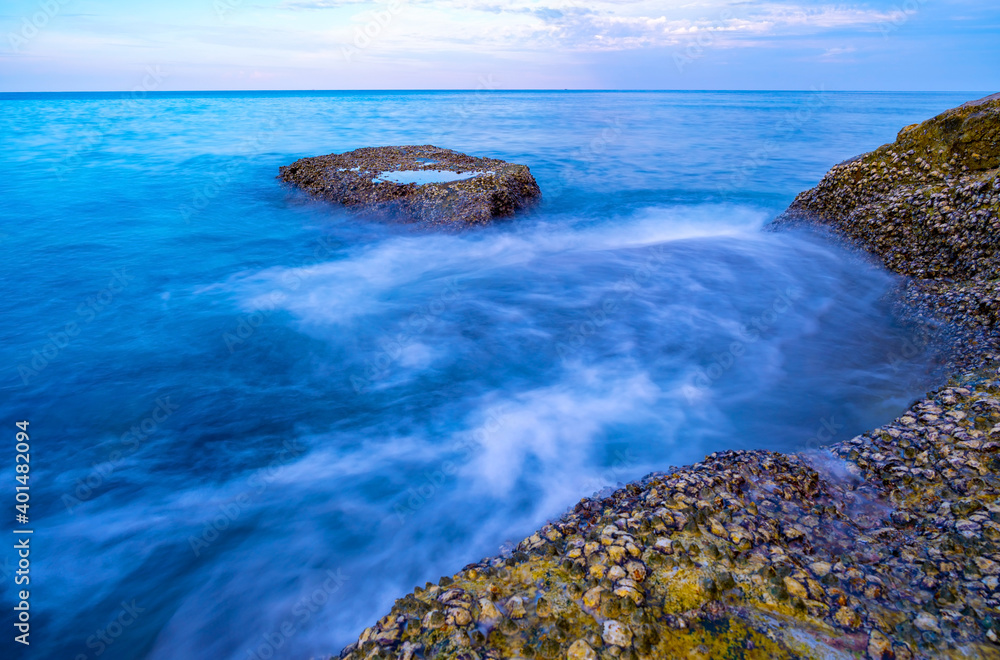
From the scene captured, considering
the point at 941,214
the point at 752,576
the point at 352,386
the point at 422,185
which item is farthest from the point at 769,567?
the point at 422,185

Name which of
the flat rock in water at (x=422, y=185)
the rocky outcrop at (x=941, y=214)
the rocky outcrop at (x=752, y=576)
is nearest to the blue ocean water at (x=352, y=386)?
the rocky outcrop at (x=941, y=214)

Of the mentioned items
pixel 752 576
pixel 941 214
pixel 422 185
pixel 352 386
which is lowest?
pixel 352 386

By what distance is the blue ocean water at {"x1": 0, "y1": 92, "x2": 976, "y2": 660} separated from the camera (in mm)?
4246

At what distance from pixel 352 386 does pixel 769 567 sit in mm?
5486

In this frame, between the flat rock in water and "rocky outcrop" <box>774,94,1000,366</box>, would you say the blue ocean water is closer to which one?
"rocky outcrop" <box>774,94,1000,366</box>

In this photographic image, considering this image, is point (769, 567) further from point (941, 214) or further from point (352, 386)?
point (941, 214)

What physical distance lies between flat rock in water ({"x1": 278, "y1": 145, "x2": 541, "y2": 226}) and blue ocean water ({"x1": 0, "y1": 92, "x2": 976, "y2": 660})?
639 millimetres

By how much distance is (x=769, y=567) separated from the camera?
2820mm

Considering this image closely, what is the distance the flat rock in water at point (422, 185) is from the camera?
1277cm

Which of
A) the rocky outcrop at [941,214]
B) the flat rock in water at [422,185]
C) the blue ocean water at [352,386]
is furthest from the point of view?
the flat rock in water at [422,185]

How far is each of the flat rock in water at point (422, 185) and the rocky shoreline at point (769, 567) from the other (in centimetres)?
975

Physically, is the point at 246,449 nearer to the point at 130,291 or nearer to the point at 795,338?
the point at 130,291

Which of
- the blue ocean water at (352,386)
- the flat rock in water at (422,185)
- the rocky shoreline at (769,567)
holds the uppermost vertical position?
the flat rock in water at (422,185)

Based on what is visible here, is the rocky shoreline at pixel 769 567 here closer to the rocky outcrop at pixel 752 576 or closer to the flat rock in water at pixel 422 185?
the rocky outcrop at pixel 752 576
